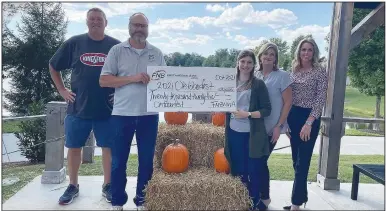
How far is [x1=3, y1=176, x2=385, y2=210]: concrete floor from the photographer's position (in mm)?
2922

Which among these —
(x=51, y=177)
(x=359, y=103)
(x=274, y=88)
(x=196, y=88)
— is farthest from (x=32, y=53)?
(x=359, y=103)

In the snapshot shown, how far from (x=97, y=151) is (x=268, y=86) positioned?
5.10 m

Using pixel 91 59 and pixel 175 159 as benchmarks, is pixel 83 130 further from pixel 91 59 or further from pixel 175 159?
pixel 175 159

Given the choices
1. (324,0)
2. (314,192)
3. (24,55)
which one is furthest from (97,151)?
(324,0)

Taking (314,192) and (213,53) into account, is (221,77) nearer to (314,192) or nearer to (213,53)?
(213,53)

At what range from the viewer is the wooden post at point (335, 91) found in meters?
3.39

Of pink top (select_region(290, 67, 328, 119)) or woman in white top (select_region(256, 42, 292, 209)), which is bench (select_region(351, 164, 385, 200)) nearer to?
pink top (select_region(290, 67, 328, 119))

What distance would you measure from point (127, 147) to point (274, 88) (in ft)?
3.97

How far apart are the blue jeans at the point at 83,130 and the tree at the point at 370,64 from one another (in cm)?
1341

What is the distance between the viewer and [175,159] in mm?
2881

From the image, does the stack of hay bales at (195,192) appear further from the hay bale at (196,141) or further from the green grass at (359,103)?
the green grass at (359,103)

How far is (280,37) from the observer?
17.2 ft

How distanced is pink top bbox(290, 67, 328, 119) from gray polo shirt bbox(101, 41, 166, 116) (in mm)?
1201

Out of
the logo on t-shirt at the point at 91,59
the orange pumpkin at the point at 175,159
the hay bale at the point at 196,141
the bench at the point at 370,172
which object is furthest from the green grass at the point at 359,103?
the logo on t-shirt at the point at 91,59
